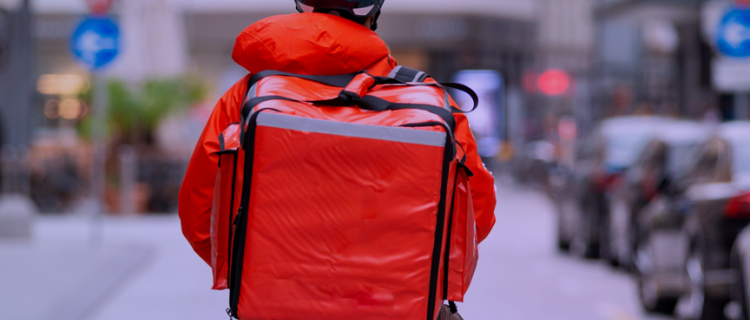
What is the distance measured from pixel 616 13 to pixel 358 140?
25.6m

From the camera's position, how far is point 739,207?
24.9 ft

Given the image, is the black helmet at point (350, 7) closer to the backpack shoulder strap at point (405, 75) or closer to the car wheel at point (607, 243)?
the backpack shoulder strap at point (405, 75)

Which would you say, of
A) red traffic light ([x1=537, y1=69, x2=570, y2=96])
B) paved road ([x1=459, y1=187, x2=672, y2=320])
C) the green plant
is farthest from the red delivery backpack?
red traffic light ([x1=537, y1=69, x2=570, y2=96])

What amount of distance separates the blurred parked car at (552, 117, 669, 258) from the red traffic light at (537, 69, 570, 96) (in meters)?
28.9

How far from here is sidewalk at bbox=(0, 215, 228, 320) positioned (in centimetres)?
887

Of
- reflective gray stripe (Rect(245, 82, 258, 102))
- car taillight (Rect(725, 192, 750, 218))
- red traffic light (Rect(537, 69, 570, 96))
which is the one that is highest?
reflective gray stripe (Rect(245, 82, 258, 102))

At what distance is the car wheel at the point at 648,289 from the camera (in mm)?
9207

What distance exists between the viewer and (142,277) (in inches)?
467

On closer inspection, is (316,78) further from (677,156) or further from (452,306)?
(677,156)

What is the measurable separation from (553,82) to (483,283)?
108ft

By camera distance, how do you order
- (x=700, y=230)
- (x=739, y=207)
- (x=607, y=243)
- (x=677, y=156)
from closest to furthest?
(x=739, y=207), (x=700, y=230), (x=677, y=156), (x=607, y=243)

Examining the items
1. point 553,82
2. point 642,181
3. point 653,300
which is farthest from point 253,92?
point 553,82

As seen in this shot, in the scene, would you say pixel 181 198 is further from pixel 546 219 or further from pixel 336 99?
pixel 546 219

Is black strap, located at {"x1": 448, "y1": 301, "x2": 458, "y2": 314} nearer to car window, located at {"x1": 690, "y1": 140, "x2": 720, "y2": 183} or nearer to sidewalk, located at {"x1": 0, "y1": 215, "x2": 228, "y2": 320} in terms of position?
sidewalk, located at {"x1": 0, "y1": 215, "x2": 228, "y2": 320}
